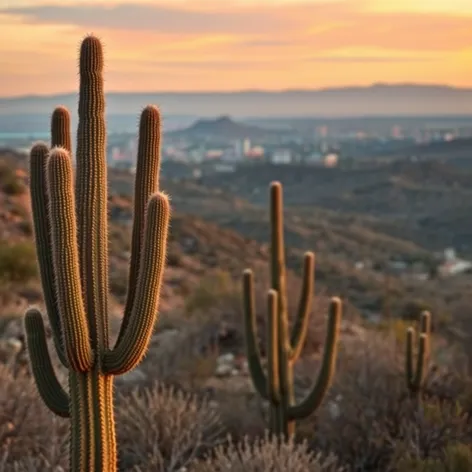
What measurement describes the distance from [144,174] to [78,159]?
19.8 inches

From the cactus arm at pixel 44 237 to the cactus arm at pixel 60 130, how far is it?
0.12 m

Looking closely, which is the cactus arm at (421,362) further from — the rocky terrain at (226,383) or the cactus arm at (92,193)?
the cactus arm at (92,193)

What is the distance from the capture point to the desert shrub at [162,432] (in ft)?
24.7

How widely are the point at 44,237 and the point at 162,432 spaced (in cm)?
291

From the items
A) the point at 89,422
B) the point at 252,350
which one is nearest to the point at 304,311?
the point at 252,350

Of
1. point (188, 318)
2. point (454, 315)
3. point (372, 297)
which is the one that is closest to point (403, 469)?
point (188, 318)

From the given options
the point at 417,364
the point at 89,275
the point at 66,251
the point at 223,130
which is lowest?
the point at 417,364

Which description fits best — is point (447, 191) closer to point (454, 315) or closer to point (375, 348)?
point (454, 315)

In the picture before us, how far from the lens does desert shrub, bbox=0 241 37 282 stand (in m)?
17.6

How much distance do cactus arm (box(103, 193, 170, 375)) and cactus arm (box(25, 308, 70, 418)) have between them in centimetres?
63

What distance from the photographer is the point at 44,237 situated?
5445 mm

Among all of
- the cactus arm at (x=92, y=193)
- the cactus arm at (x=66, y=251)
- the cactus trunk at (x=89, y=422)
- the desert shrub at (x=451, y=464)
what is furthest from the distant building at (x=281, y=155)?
the cactus arm at (x=66, y=251)

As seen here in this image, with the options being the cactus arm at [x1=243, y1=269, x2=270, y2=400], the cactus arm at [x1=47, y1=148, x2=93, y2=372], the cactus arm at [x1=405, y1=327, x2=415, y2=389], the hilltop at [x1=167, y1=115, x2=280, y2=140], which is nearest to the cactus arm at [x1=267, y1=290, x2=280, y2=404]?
the cactus arm at [x1=243, y1=269, x2=270, y2=400]

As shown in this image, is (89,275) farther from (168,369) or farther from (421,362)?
(168,369)
